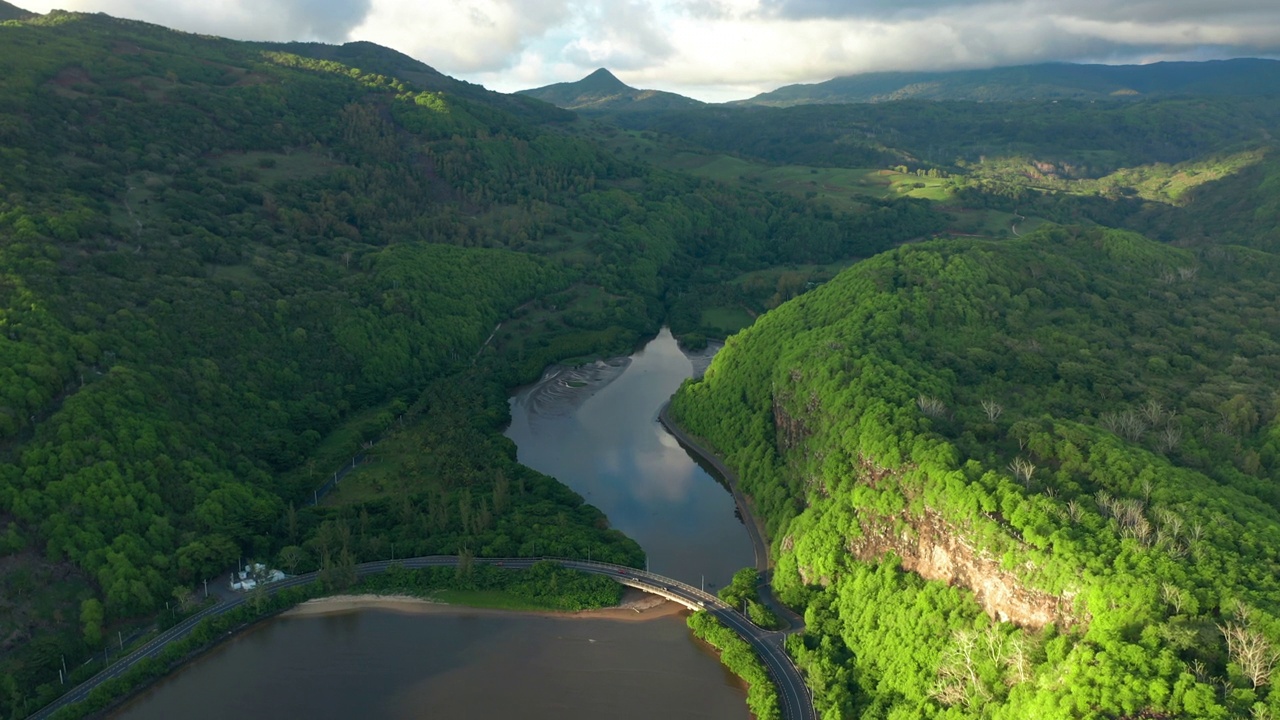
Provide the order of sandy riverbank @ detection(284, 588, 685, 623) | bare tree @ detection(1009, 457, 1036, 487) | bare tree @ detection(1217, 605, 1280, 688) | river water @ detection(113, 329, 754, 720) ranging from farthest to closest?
1. sandy riverbank @ detection(284, 588, 685, 623)
2. river water @ detection(113, 329, 754, 720)
3. bare tree @ detection(1009, 457, 1036, 487)
4. bare tree @ detection(1217, 605, 1280, 688)

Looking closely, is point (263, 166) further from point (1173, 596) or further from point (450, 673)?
point (1173, 596)

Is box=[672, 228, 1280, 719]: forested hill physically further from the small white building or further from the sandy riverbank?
the small white building

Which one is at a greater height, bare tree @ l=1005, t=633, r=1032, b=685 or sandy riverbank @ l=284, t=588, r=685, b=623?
bare tree @ l=1005, t=633, r=1032, b=685

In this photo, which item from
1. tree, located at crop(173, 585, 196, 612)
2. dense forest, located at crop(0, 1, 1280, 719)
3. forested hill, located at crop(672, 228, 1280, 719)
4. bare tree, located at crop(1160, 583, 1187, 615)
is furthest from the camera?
tree, located at crop(173, 585, 196, 612)

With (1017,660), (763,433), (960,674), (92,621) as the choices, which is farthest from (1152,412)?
(92,621)

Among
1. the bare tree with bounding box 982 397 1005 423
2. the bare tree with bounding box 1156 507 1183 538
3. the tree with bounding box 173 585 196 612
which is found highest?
the bare tree with bounding box 982 397 1005 423

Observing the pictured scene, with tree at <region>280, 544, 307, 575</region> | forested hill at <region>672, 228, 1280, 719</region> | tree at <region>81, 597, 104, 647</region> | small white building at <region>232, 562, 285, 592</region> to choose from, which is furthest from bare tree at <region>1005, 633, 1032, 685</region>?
tree at <region>81, 597, 104, 647</region>

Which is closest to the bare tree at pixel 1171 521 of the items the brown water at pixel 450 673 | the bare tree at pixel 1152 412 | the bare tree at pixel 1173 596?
the bare tree at pixel 1173 596

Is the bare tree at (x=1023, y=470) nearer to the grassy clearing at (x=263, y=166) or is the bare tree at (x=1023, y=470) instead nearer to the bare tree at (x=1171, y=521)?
the bare tree at (x=1171, y=521)
